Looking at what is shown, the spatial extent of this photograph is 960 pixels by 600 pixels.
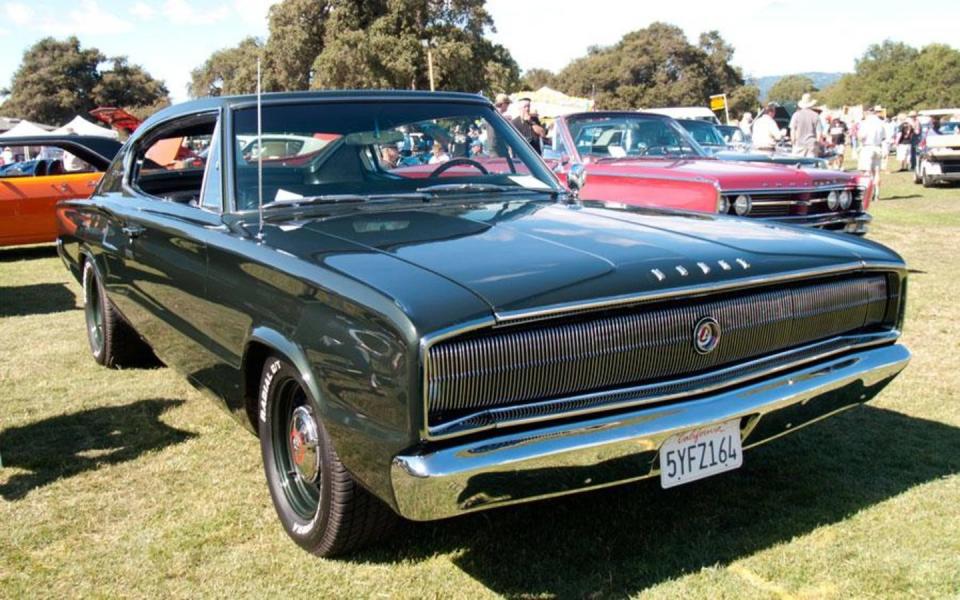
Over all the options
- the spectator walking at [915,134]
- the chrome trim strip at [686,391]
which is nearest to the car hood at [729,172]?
the chrome trim strip at [686,391]

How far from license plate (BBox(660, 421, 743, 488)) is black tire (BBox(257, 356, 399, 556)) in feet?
2.82

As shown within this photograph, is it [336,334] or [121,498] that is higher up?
[336,334]

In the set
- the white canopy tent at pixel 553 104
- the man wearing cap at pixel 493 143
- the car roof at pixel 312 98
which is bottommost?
the man wearing cap at pixel 493 143

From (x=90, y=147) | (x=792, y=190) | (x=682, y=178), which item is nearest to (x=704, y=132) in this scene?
(x=792, y=190)

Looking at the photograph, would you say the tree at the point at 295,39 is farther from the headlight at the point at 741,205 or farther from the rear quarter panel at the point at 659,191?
the headlight at the point at 741,205

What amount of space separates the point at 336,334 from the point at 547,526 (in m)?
1.15

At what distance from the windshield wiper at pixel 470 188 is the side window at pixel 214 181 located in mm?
807

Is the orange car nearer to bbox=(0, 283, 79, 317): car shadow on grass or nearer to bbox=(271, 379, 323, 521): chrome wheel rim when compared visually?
bbox=(0, 283, 79, 317): car shadow on grass

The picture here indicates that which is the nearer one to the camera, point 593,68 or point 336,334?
point 336,334

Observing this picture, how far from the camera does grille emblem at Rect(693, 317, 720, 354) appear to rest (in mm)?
2676

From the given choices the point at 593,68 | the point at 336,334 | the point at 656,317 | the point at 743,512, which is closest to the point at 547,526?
the point at 743,512

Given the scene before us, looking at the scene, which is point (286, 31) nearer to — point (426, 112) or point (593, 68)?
point (593, 68)

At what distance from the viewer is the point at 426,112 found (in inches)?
158

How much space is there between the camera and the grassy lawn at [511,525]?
2.75 meters
